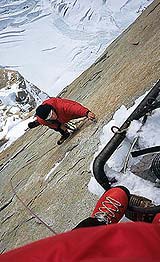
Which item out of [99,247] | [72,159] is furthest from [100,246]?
[72,159]

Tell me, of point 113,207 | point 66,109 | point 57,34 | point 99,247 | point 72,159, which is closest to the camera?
point 99,247

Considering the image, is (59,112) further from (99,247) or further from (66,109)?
(99,247)

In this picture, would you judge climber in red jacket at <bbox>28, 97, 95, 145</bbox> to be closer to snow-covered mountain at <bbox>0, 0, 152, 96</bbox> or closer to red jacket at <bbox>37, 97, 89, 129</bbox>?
red jacket at <bbox>37, 97, 89, 129</bbox>

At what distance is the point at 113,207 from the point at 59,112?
2.16 m

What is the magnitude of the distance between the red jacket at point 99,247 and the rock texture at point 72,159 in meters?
1.69

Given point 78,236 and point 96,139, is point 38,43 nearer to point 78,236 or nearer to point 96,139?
point 96,139

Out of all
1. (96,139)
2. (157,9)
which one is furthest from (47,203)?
(157,9)

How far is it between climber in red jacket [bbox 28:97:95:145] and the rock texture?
0.20 metres

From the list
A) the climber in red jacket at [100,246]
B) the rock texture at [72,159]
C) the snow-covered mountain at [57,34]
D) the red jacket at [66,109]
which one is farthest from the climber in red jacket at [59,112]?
the snow-covered mountain at [57,34]

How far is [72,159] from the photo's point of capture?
419cm

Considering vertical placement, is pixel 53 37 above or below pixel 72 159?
above

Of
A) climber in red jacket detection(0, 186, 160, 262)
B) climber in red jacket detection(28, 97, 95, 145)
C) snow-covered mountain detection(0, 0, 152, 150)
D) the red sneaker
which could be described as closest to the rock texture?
climber in red jacket detection(28, 97, 95, 145)

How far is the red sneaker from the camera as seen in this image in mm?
2359

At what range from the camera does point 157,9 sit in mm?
6562
